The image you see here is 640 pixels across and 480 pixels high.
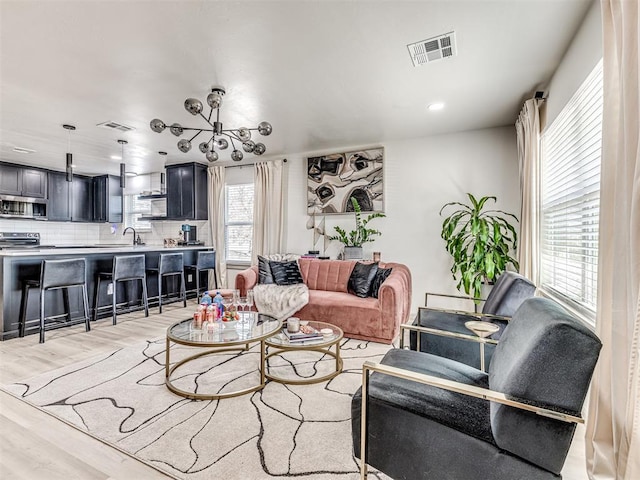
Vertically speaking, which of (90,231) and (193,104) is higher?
(193,104)

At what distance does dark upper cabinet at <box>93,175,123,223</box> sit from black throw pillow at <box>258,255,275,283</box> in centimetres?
465

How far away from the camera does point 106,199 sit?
700cm

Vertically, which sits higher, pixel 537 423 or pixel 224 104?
pixel 224 104

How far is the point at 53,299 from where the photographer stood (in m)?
3.88

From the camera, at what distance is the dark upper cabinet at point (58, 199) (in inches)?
253

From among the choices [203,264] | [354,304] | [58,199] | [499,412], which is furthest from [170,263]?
[499,412]

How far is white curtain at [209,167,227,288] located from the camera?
237 inches

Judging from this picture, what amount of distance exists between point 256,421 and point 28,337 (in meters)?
3.31

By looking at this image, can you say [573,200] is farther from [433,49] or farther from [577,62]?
[433,49]

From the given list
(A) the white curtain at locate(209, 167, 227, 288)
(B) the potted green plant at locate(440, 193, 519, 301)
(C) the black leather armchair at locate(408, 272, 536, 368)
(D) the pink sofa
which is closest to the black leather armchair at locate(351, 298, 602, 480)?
(C) the black leather armchair at locate(408, 272, 536, 368)

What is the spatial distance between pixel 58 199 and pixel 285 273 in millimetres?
5656

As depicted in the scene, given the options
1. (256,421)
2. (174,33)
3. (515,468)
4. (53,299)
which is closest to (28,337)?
(53,299)

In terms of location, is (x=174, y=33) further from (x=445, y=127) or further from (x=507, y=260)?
(x=507, y=260)

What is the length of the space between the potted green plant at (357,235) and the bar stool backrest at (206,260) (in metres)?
2.36
